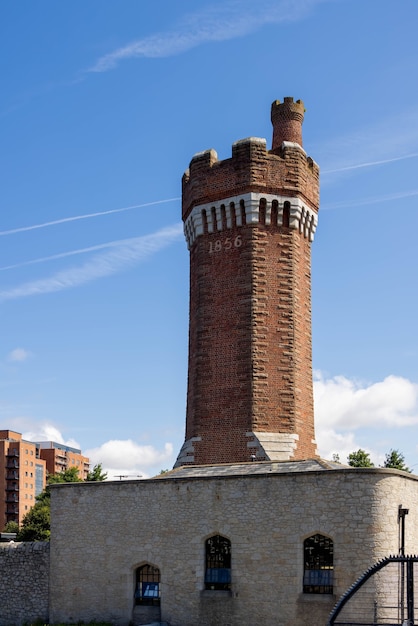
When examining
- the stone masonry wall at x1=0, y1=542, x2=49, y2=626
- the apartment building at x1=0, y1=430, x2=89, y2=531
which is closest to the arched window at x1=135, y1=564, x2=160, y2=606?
the stone masonry wall at x1=0, y1=542, x2=49, y2=626

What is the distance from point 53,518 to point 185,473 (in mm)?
5322

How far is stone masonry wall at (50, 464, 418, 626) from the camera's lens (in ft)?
78.3

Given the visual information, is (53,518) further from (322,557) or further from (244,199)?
(244,199)

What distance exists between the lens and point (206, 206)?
3575cm

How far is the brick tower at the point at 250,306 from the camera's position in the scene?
1298 inches

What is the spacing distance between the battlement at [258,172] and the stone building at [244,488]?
0.07 meters

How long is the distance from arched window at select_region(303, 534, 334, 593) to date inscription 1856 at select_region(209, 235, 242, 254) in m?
14.7

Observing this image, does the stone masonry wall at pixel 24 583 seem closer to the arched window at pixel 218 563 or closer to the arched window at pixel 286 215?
the arched window at pixel 218 563

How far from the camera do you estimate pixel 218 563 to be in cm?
2598

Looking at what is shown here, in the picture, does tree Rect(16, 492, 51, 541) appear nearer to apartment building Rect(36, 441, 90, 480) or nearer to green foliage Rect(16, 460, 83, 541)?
green foliage Rect(16, 460, 83, 541)

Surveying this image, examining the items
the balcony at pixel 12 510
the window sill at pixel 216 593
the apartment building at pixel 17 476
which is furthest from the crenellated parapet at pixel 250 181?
the balcony at pixel 12 510

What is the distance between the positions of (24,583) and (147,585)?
19.0 ft

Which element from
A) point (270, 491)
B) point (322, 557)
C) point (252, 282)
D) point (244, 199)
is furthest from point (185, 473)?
point (244, 199)

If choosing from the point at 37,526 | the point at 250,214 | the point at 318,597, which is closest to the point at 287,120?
the point at 250,214
